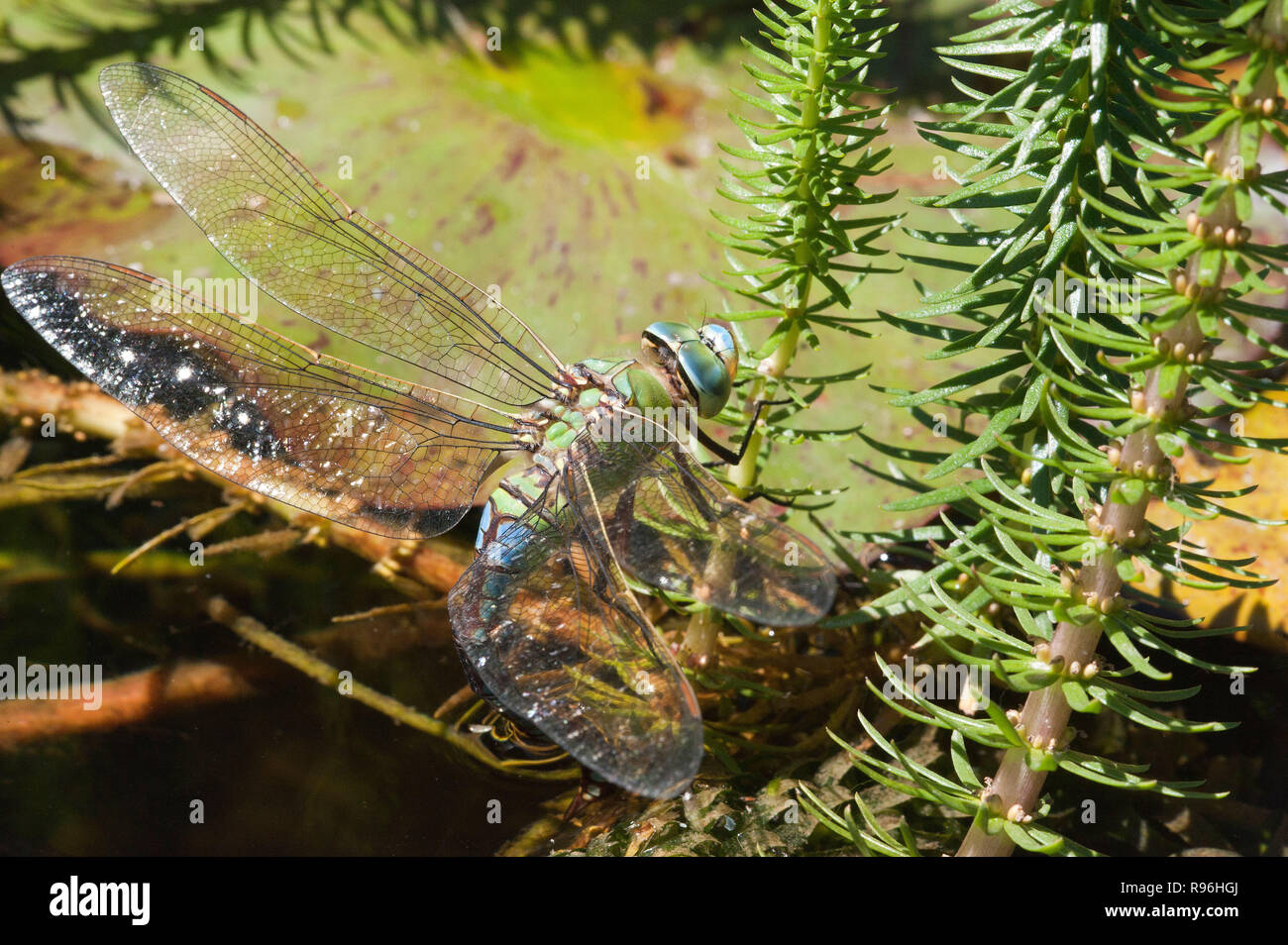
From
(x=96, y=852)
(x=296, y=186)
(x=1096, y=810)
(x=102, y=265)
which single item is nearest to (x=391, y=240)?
(x=296, y=186)

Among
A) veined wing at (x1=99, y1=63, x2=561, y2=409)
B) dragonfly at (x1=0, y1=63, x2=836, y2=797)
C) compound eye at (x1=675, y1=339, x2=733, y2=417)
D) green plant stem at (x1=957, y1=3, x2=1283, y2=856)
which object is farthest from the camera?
veined wing at (x1=99, y1=63, x2=561, y2=409)

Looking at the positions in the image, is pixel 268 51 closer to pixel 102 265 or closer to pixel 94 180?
pixel 94 180

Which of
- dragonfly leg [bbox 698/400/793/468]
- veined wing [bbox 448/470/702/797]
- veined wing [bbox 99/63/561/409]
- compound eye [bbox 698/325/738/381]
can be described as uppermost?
veined wing [bbox 99/63/561/409]

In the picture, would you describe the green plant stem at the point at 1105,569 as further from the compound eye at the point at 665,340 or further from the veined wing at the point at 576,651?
the compound eye at the point at 665,340

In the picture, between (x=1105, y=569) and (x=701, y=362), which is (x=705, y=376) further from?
(x=1105, y=569)

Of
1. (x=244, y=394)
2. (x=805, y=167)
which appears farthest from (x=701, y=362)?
(x=244, y=394)

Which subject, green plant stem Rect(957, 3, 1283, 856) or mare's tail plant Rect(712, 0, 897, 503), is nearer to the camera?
green plant stem Rect(957, 3, 1283, 856)

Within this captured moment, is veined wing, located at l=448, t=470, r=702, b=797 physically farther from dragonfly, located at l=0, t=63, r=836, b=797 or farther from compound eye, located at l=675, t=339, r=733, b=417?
compound eye, located at l=675, t=339, r=733, b=417

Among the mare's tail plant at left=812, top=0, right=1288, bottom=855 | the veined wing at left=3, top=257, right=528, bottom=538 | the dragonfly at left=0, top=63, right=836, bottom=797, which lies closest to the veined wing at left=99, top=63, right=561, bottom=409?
the dragonfly at left=0, top=63, right=836, bottom=797
